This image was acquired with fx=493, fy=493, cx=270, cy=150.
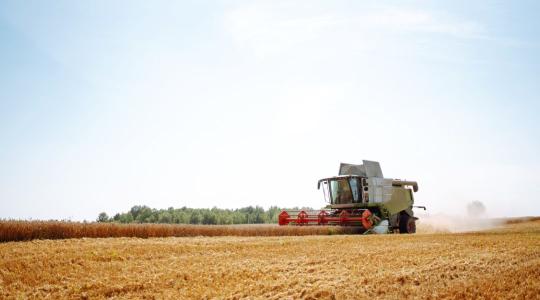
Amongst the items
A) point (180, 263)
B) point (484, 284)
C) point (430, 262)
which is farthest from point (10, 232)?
point (484, 284)

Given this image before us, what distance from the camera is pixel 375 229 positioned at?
69.6ft

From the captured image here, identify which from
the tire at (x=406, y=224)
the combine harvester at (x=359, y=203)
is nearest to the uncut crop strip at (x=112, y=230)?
the combine harvester at (x=359, y=203)

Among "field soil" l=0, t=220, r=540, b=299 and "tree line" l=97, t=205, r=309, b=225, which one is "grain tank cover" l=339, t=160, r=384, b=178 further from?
"tree line" l=97, t=205, r=309, b=225

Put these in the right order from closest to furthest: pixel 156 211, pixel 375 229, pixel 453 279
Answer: pixel 453 279 < pixel 375 229 < pixel 156 211

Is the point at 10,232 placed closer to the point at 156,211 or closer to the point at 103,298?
the point at 103,298

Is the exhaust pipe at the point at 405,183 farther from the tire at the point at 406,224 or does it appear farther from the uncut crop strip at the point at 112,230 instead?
the uncut crop strip at the point at 112,230

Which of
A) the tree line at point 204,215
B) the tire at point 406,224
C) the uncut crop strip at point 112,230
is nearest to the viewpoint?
the uncut crop strip at point 112,230

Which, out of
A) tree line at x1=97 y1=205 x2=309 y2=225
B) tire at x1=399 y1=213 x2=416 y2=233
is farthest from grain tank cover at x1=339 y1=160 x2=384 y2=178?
tree line at x1=97 y1=205 x2=309 y2=225

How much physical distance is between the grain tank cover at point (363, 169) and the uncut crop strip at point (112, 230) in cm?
558

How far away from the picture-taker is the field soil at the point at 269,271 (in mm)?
6949

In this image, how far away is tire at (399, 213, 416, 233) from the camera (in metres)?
25.0

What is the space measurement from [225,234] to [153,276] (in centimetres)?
868

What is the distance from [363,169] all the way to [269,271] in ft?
52.7

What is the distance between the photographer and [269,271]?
8.28 metres
